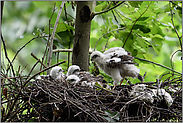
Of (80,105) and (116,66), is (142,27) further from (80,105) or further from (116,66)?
(80,105)

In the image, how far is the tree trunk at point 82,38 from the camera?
5.97 feet

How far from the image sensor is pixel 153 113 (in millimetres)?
1210

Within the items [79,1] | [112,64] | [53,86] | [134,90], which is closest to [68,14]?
[79,1]

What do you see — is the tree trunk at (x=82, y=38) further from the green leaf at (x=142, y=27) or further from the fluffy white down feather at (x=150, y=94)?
the fluffy white down feather at (x=150, y=94)

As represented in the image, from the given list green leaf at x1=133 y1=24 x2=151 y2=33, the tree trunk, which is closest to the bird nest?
the tree trunk

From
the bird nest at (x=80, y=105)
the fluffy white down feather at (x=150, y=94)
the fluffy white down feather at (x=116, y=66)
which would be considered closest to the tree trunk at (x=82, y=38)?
the fluffy white down feather at (x=116, y=66)

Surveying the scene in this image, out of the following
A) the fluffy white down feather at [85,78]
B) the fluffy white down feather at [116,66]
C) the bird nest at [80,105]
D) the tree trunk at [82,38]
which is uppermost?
the tree trunk at [82,38]

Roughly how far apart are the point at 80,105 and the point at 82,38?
0.90 m

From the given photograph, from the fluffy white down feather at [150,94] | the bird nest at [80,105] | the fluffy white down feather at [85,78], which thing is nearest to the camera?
the bird nest at [80,105]

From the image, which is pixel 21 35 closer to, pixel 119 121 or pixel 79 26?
pixel 79 26

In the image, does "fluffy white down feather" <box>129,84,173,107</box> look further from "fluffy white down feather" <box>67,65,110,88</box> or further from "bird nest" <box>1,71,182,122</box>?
"fluffy white down feather" <box>67,65,110,88</box>

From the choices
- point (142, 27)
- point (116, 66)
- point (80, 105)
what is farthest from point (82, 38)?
point (80, 105)

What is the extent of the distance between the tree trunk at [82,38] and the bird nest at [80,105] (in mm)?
516

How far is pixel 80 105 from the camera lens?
1.09m
